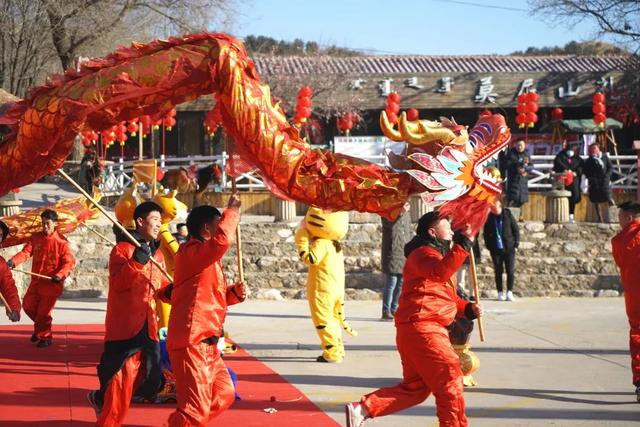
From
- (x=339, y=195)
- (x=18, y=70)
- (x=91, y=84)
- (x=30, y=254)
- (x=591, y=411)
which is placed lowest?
(x=591, y=411)

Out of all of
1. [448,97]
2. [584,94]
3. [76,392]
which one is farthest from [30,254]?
[584,94]

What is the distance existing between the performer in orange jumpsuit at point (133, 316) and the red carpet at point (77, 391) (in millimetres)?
682

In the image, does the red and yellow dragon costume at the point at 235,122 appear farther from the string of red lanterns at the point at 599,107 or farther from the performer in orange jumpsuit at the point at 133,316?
the string of red lanterns at the point at 599,107

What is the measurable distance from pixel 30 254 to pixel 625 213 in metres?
5.88

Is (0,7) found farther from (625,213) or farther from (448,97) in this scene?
(625,213)

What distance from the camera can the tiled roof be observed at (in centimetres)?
3006

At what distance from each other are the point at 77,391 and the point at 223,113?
11.6ft

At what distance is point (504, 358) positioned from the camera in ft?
32.8

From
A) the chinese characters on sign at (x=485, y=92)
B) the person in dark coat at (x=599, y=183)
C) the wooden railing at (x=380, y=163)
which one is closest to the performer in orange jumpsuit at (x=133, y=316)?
the wooden railing at (x=380, y=163)

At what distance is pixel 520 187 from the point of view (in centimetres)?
1689

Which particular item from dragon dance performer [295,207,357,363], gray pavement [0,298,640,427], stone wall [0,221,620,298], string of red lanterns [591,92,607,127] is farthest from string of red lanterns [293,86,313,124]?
dragon dance performer [295,207,357,363]

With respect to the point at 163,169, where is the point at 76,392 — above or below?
below

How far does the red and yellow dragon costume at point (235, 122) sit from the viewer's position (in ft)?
18.7

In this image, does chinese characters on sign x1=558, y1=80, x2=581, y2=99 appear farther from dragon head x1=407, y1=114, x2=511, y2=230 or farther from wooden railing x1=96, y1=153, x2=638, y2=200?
dragon head x1=407, y1=114, x2=511, y2=230
